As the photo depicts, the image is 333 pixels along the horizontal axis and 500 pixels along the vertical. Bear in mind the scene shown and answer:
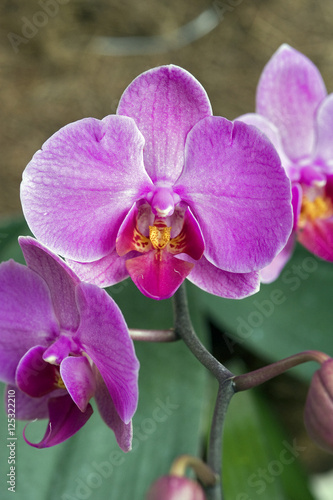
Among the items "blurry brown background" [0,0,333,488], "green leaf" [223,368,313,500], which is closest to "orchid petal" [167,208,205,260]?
"green leaf" [223,368,313,500]

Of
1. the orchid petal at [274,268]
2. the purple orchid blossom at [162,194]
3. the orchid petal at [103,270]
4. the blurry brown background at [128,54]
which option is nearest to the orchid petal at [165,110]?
the purple orchid blossom at [162,194]

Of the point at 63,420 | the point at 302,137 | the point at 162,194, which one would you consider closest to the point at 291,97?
the point at 302,137

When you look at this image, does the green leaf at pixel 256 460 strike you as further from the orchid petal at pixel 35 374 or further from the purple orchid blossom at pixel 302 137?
the orchid petal at pixel 35 374

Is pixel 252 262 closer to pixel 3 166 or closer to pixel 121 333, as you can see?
pixel 121 333

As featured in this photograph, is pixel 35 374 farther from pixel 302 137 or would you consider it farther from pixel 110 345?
pixel 302 137

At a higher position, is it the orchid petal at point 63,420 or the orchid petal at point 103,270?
the orchid petal at point 103,270

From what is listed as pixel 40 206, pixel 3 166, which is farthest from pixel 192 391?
pixel 3 166

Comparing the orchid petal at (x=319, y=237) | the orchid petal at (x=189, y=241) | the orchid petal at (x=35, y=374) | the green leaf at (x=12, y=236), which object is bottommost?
the green leaf at (x=12, y=236)
